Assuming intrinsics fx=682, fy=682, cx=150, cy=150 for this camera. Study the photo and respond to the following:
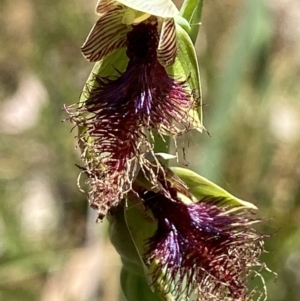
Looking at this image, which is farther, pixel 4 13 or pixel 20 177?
pixel 4 13

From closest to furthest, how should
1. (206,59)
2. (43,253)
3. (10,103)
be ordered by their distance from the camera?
(43,253)
(206,59)
(10,103)

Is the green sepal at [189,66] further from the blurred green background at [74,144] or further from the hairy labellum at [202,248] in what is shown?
the blurred green background at [74,144]

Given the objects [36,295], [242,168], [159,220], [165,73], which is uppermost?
[165,73]

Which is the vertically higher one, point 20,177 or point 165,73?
point 165,73

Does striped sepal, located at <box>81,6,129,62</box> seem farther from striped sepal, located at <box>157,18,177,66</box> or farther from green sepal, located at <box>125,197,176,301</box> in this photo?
green sepal, located at <box>125,197,176,301</box>

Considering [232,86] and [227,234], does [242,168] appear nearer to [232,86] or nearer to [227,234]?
[232,86]

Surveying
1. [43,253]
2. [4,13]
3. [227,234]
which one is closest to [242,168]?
[43,253]

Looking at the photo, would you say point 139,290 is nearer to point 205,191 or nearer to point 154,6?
point 205,191

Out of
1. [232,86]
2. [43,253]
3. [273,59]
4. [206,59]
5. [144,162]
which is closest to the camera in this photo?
[144,162]
